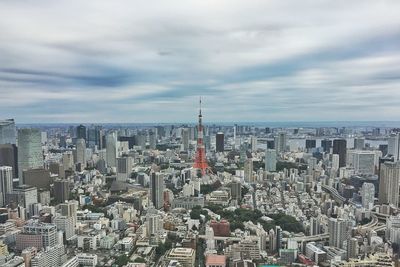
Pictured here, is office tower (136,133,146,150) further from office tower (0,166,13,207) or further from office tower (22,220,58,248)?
office tower (22,220,58,248)

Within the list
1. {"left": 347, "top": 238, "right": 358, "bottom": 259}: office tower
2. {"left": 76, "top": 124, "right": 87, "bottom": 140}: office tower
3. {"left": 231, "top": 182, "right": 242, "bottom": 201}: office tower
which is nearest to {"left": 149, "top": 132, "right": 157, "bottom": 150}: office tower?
{"left": 76, "top": 124, "right": 87, "bottom": 140}: office tower

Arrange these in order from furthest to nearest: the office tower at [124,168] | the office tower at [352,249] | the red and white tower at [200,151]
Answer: the office tower at [124,168]
the red and white tower at [200,151]
the office tower at [352,249]

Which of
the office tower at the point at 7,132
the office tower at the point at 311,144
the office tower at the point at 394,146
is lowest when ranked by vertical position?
the office tower at the point at 311,144

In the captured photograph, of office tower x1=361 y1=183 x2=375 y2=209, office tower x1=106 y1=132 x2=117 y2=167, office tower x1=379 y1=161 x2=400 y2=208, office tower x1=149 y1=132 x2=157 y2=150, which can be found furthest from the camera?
office tower x1=149 y1=132 x2=157 y2=150

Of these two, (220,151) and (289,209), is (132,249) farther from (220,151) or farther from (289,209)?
(220,151)

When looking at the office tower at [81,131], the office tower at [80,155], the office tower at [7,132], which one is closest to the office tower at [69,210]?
the office tower at [7,132]

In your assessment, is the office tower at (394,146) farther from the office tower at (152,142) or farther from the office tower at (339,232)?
the office tower at (152,142)
